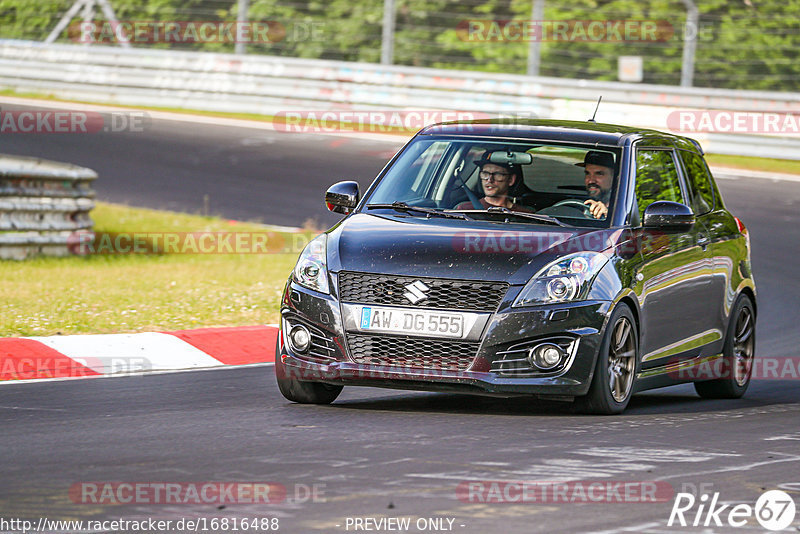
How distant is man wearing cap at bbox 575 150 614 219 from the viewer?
8.94m

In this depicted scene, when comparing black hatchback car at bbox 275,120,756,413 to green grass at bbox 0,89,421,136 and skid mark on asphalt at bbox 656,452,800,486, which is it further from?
green grass at bbox 0,89,421,136

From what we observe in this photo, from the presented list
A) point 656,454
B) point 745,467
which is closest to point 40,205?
point 656,454

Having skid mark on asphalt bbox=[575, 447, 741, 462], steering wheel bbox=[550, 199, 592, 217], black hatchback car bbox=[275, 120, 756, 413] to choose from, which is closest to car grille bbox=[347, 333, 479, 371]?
black hatchback car bbox=[275, 120, 756, 413]

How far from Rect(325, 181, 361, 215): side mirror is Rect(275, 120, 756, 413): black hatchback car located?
12 millimetres

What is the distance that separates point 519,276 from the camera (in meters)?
8.02

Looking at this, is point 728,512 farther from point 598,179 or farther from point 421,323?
point 598,179

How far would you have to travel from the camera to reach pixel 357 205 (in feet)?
30.6

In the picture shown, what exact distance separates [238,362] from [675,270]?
328 centimetres

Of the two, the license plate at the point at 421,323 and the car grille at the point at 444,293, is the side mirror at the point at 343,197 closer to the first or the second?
the car grille at the point at 444,293

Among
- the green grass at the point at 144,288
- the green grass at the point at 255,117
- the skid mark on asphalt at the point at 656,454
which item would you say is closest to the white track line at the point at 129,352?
the green grass at the point at 144,288

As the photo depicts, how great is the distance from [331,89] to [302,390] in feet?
63.6

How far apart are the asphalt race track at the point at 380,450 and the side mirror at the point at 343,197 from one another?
3.72ft

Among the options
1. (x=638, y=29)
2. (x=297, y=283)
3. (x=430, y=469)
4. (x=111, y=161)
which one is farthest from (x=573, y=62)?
(x=430, y=469)

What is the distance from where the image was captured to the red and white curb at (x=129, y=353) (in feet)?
32.2
